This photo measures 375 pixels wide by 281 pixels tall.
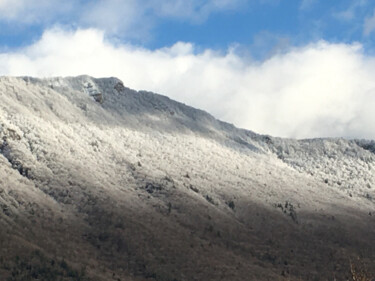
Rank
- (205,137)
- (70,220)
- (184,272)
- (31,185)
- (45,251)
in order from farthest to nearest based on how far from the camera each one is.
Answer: (205,137), (31,185), (70,220), (184,272), (45,251)

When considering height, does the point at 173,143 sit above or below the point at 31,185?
above

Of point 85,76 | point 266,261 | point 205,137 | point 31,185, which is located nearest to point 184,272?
point 266,261

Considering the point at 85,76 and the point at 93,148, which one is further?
the point at 85,76

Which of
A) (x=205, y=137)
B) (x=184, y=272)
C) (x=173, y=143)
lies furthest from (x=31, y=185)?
(x=205, y=137)

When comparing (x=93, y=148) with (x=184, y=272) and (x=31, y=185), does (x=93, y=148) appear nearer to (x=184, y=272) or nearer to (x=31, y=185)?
(x=31, y=185)

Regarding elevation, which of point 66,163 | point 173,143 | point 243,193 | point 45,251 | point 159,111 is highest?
point 159,111

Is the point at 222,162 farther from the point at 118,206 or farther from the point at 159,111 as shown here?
the point at 118,206

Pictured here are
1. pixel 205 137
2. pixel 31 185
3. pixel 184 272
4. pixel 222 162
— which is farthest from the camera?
pixel 205 137
